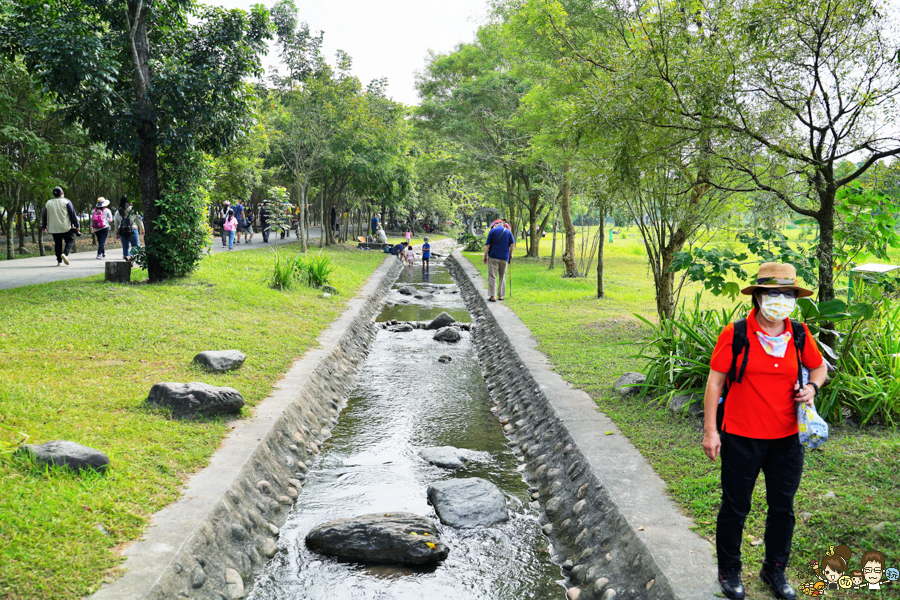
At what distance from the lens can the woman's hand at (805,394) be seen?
3.13 meters

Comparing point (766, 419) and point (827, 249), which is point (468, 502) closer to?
point (766, 419)

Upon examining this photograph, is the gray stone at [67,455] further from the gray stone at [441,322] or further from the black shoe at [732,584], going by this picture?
the gray stone at [441,322]

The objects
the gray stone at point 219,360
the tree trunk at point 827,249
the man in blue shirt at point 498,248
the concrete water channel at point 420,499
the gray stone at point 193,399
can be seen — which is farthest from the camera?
the man in blue shirt at point 498,248

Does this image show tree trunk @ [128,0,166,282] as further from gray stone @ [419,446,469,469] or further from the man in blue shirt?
gray stone @ [419,446,469,469]

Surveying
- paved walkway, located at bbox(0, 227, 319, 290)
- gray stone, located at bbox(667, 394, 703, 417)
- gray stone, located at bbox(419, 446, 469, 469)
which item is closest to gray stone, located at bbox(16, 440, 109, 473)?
gray stone, located at bbox(419, 446, 469, 469)

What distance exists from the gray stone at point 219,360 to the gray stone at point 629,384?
4.44 metres

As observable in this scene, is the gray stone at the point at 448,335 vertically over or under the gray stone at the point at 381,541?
over

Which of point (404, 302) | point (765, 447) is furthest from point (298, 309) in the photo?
point (765, 447)

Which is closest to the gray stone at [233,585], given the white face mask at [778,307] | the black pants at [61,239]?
the white face mask at [778,307]

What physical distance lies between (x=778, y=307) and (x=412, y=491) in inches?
153

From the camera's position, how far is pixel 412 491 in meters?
6.01

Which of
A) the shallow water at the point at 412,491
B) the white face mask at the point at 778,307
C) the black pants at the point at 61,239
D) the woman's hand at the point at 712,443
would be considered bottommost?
the shallow water at the point at 412,491

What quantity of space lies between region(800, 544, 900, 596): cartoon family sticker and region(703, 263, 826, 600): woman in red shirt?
23cm

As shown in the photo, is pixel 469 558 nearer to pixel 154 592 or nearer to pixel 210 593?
pixel 210 593
